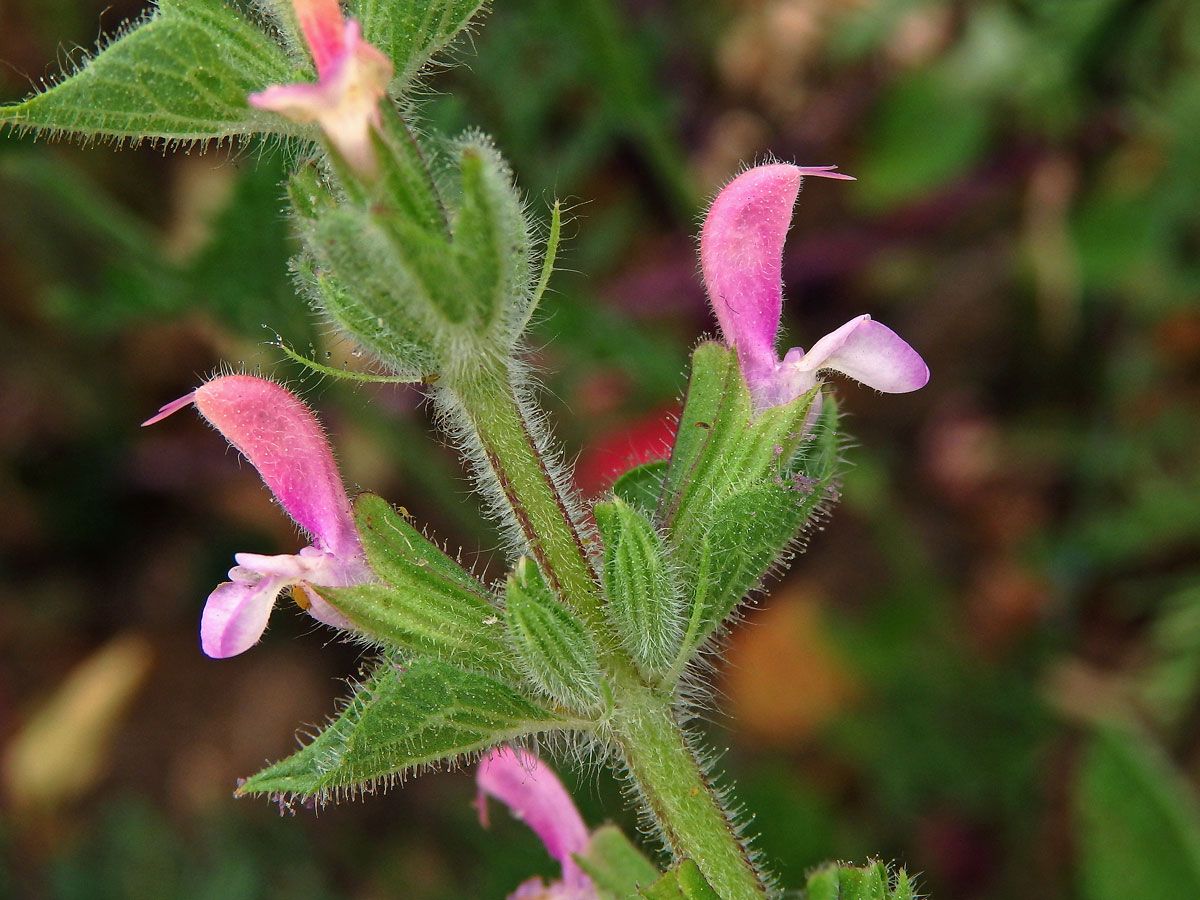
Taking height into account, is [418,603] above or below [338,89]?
below

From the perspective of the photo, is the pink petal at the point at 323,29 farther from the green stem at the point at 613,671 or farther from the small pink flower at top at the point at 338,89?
the green stem at the point at 613,671

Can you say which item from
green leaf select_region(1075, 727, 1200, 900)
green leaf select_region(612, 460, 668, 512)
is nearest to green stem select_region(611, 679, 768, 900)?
green leaf select_region(612, 460, 668, 512)

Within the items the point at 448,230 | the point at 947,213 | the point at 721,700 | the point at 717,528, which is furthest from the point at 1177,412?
the point at 448,230

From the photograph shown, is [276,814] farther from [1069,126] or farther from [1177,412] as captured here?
[1069,126]

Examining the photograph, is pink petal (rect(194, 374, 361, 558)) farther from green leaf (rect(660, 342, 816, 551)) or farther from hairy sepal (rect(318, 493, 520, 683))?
green leaf (rect(660, 342, 816, 551))

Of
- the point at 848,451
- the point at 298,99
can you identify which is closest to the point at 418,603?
the point at 298,99

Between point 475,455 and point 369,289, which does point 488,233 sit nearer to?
point 369,289
